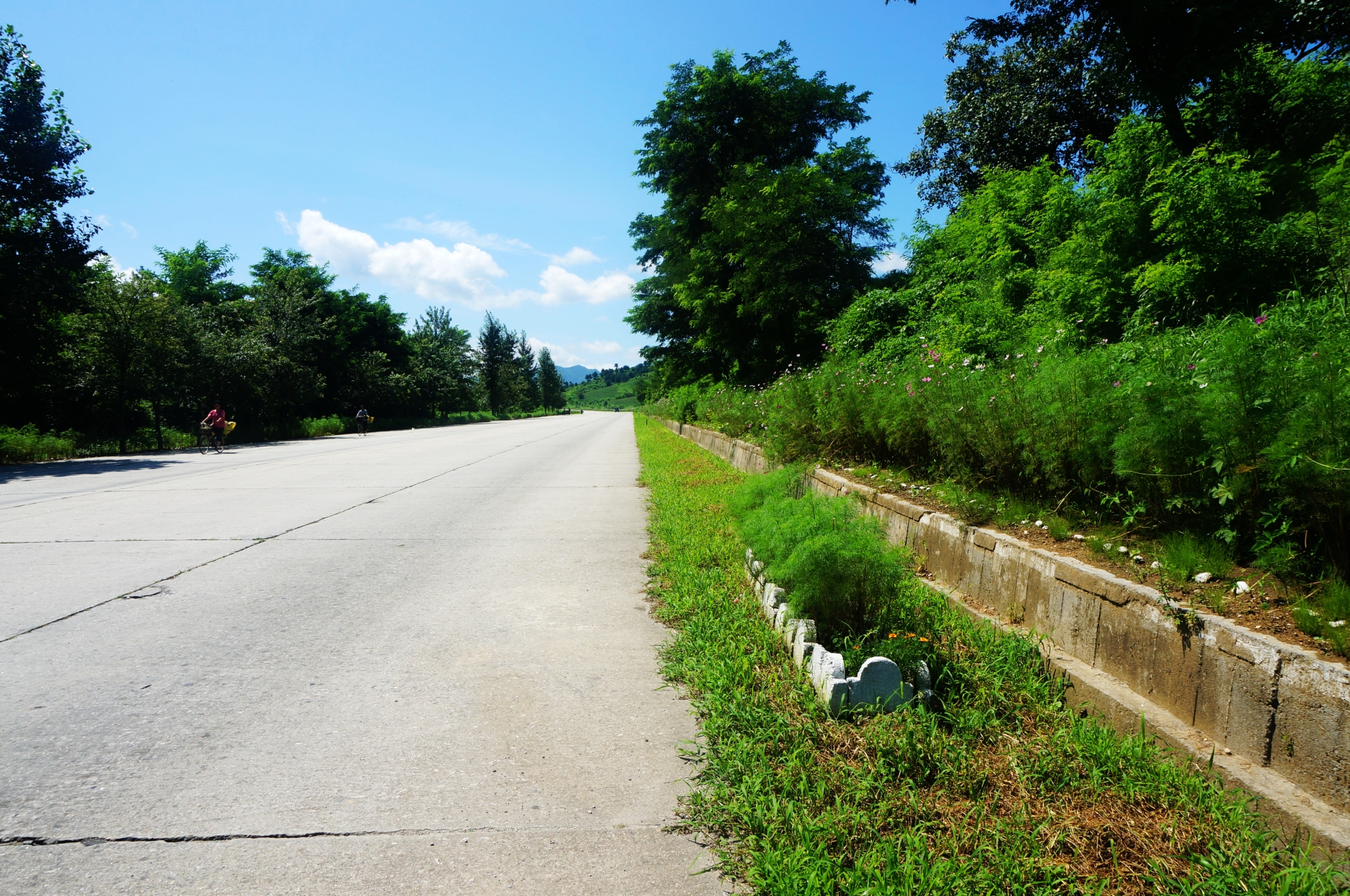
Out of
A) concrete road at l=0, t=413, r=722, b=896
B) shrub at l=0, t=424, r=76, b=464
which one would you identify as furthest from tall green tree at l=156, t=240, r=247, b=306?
concrete road at l=0, t=413, r=722, b=896

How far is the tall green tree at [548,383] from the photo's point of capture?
126 meters

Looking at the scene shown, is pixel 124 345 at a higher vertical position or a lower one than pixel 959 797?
higher

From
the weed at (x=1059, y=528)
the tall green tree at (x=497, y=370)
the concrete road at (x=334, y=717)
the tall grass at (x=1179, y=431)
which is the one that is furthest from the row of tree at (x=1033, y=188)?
the tall green tree at (x=497, y=370)

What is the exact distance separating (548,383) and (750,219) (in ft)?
358

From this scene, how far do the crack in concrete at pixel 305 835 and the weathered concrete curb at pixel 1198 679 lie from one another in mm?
1951

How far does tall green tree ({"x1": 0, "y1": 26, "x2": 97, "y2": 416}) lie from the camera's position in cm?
2069

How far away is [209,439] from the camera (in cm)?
2483

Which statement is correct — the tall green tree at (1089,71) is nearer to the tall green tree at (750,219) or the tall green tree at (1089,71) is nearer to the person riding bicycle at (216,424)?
the tall green tree at (750,219)

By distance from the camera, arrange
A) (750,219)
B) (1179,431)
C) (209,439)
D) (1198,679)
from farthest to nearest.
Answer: (209,439), (750,219), (1179,431), (1198,679)

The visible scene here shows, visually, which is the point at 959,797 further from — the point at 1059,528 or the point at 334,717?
the point at 334,717

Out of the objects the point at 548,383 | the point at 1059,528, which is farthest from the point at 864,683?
the point at 548,383

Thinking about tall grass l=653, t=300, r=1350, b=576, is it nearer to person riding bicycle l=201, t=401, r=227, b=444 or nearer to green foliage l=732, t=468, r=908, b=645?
green foliage l=732, t=468, r=908, b=645

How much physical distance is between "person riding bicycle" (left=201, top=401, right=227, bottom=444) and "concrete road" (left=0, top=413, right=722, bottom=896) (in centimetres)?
1863

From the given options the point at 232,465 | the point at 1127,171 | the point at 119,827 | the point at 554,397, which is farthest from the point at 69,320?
the point at 554,397
